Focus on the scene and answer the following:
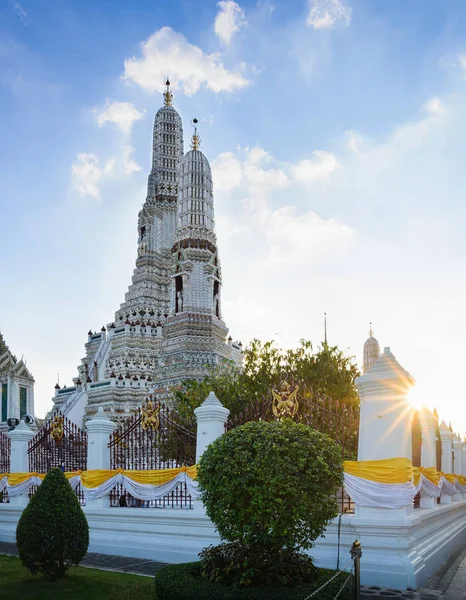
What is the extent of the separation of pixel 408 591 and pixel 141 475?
6056 mm

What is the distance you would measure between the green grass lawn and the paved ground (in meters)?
0.76

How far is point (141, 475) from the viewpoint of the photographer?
12555 millimetres

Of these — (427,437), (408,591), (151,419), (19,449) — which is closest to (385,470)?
(408,591)

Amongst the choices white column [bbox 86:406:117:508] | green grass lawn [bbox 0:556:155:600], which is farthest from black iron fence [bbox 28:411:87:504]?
green grass lawn [bbox 0:556:155:600]

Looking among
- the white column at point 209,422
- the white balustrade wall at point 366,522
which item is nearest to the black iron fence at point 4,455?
the white balustrade wall at point 366,522

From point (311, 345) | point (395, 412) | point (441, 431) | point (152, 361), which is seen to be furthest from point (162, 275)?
point (395, 412)

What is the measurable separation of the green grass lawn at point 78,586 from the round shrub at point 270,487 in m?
1.87

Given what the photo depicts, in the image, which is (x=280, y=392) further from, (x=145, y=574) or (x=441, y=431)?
(x=441, y=431)

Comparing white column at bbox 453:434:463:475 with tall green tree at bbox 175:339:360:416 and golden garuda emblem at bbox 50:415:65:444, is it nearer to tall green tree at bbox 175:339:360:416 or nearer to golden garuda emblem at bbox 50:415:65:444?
tall green tree at bbox 175:339:360:416

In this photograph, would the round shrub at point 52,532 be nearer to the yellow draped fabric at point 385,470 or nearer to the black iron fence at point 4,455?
the yellow draped fabric at point 385,470

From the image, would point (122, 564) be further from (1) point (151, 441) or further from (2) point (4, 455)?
(2) point (4, 455)

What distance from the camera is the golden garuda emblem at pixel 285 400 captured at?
A: 11.3 meters

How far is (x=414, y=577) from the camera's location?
8.65m

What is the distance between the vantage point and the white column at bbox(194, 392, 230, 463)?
11.5 metres
